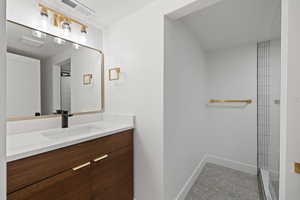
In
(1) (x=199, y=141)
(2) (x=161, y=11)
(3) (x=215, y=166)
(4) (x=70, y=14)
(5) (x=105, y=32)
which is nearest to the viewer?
(2) (x=161, y=11)

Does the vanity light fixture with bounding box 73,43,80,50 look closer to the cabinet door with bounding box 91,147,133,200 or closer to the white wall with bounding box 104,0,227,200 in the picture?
the white wall with bounding box 104,0,227,200

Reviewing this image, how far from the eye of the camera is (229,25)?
1.76m

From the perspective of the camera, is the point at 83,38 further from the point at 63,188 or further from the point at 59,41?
the point at 63,188

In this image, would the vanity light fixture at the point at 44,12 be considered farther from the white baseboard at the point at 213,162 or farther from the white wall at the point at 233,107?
the white wall at the point at 233,107

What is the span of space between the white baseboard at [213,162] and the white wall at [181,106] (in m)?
0.08

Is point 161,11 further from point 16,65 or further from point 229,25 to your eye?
point 16,65

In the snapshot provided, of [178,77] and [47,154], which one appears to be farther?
[178,77]

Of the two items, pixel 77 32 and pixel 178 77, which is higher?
pixel 77 32

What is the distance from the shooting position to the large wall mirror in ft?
3.94

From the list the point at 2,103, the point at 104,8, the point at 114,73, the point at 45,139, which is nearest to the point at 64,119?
the point at 45,139

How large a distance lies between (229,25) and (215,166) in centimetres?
241

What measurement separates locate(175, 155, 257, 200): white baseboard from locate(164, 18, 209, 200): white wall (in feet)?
0.25

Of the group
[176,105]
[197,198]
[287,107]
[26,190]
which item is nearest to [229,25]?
[176,105]

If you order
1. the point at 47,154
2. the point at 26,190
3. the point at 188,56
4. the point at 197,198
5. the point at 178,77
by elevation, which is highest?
the point at 188,56
